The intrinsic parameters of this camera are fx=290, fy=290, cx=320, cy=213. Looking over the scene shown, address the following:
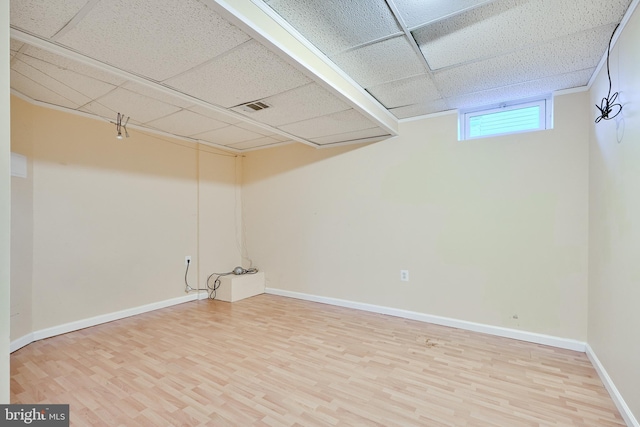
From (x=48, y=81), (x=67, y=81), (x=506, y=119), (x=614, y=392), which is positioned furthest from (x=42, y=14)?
(x=614, y=392)

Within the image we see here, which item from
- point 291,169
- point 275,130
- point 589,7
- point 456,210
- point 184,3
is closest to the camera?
point 184,3

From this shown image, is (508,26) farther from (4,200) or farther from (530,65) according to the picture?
(4,200)

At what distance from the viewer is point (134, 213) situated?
3.55 meters

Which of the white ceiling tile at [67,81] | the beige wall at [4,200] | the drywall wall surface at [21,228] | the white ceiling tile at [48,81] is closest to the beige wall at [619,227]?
the beige wall at [4,200]

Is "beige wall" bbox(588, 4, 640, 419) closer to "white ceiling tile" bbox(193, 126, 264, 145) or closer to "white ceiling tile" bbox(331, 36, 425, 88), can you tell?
"white ceiling tile" bbox(331, 36, 425, 88)

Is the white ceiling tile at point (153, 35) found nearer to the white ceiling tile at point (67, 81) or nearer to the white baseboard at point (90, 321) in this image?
the white ceiling tile at point (67, 81)

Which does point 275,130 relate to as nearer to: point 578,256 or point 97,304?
point 97,304

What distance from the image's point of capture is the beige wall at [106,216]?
9.21ft

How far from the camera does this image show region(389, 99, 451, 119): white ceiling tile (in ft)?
9.90

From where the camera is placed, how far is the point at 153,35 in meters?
1.65

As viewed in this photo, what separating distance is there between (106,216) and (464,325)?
4154mm

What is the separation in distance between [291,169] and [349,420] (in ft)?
11.0

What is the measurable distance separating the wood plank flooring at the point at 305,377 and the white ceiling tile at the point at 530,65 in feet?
7.70

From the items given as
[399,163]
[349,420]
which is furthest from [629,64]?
[349,420]
